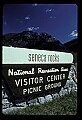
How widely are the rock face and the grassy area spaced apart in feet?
0.15

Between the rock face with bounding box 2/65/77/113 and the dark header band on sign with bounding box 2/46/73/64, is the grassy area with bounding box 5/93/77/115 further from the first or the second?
the dark header band on sign with bounding box 2/46/73/64

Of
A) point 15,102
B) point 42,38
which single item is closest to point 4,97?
point 15,102

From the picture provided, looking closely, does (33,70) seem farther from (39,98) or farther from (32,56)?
(39,98)

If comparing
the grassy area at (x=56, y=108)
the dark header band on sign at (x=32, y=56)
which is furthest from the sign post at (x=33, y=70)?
the grassy area at (x=56, y=108)

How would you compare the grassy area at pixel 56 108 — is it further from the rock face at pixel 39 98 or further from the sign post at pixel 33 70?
the sign post at pixel 33 70

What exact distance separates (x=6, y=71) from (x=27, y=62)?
271 millimetres

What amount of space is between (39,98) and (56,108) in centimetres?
23

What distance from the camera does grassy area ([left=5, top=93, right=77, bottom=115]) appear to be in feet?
11.4

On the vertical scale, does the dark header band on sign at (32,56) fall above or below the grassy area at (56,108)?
above

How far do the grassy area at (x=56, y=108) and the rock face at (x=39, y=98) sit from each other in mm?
46

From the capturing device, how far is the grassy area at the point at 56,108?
11.4 ft

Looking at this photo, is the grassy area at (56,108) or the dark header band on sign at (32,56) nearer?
the dark header band on sign at (32,56)

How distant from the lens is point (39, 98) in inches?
144
